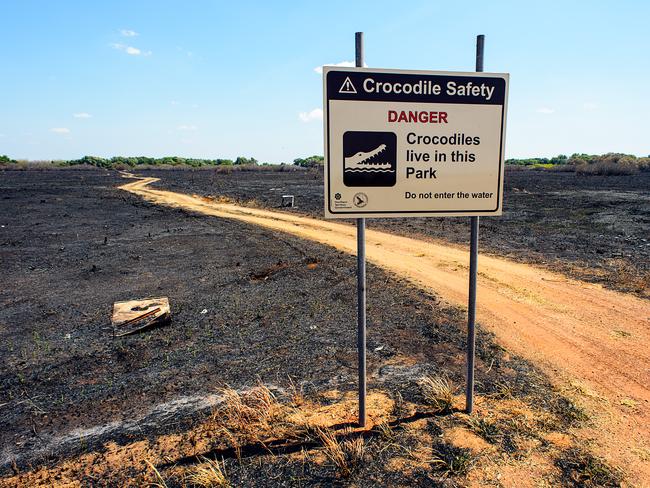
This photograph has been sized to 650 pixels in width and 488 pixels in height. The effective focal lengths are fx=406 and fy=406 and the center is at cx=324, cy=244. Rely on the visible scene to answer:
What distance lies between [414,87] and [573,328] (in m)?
4.87

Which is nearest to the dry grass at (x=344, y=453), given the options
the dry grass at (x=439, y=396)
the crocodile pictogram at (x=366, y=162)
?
the dry grass at (x=439, y=396)

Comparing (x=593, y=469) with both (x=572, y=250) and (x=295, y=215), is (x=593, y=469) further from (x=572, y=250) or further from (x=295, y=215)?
(x=295, y=215)

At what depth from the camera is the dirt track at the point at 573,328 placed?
3.82 m

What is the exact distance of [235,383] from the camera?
16.0 feet

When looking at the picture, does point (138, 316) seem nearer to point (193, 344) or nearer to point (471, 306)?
point (193, 344)

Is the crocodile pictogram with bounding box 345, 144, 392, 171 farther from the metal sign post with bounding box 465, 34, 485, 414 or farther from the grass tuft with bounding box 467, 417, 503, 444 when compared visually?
the grass tuft with bounding box 467, 417, 503, 444

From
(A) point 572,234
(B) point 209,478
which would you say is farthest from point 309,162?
(B) point 209,478

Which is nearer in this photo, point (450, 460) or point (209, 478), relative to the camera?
point (209, 478)

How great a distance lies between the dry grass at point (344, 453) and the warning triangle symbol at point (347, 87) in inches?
111

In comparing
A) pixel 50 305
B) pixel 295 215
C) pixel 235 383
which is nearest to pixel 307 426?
pixel 235 383

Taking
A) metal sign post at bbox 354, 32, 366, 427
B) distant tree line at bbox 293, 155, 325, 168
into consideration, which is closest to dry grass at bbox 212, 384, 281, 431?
metal sign post at bbox 354, 32, 366, 427

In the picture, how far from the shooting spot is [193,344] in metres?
6.25

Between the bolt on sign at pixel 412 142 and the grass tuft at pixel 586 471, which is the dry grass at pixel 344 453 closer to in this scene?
the grass tuft at pixel 586 471

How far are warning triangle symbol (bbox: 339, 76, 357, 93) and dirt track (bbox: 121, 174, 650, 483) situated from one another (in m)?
3.61
